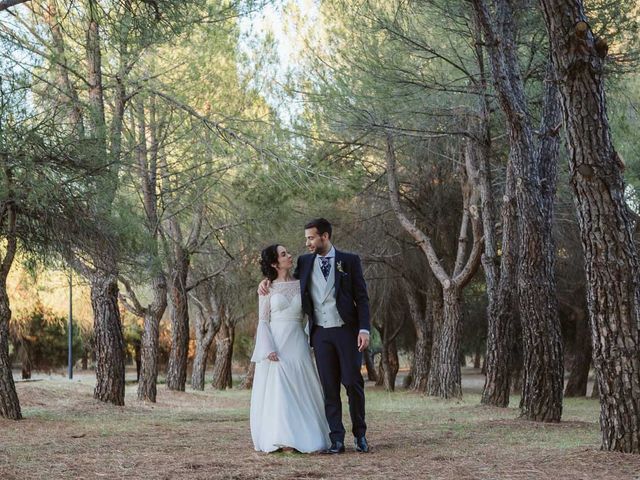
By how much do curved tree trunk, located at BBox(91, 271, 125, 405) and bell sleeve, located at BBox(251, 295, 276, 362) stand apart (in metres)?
5.80

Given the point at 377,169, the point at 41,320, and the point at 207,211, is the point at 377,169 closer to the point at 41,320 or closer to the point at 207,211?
the point at 207,211

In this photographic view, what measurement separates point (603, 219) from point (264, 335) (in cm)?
288

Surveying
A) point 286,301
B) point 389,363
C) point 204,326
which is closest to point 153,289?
point 286,301

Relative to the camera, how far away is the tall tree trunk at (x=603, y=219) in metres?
6.55

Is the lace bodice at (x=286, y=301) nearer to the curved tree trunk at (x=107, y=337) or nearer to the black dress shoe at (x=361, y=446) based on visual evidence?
the black dress shoe at (x=361, y=446)

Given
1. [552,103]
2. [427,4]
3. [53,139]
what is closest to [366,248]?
[427,4]

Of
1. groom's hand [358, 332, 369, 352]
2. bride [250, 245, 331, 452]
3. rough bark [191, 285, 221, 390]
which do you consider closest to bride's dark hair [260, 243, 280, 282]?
bride [250, 245, 331, 452]

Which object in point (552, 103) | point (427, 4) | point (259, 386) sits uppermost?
point (427, 4)

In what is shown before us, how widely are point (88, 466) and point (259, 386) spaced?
1.64 m

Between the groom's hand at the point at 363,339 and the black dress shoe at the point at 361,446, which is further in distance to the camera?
the black dress shoe at the point at 361,446

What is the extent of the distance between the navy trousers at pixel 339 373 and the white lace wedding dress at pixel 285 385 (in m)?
0.17

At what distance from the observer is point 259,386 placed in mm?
7812

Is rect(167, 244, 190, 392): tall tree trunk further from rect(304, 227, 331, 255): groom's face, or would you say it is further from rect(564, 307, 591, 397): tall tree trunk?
rect(304, 227, 331, 255): groom's face

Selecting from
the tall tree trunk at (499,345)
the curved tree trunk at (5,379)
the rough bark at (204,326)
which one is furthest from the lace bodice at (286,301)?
the rough bark at (204,326)
